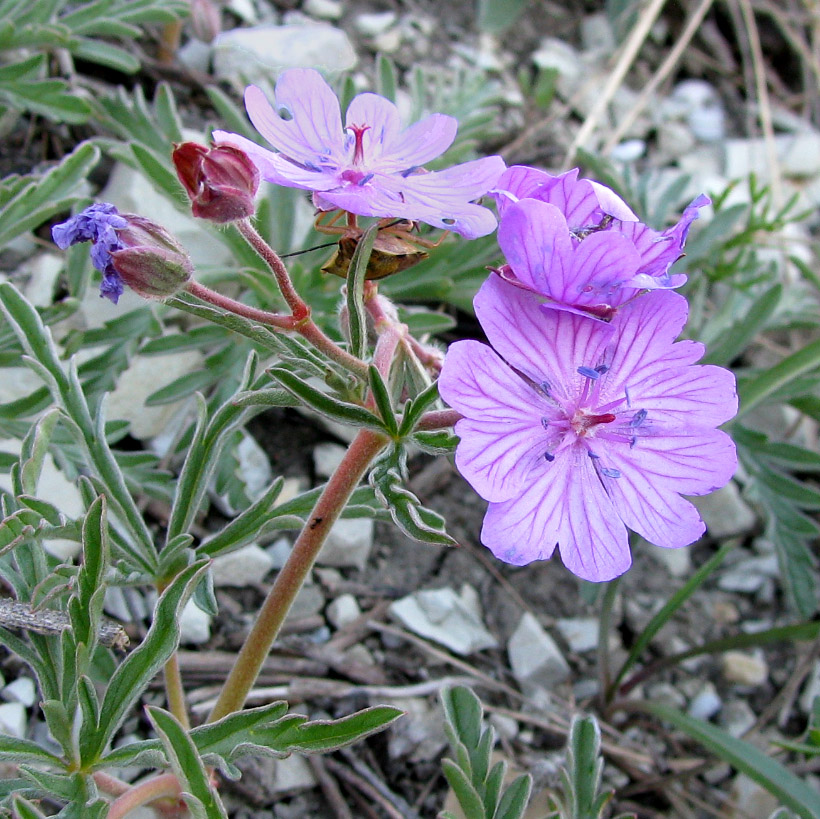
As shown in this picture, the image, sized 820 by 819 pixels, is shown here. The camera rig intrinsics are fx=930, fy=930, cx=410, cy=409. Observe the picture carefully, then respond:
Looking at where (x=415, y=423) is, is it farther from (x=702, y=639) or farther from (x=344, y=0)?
(x=344, y=0)

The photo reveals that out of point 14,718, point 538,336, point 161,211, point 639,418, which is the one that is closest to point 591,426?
point 639,418

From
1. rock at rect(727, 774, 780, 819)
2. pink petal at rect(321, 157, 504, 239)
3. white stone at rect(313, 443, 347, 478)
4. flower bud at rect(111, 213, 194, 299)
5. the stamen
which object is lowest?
rock at rect(727, 774, 780, 819)

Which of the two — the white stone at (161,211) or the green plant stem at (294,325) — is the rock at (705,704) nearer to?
the green plant stem at (294,325)

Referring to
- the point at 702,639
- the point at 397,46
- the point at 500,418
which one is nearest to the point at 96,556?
the point at 500,418

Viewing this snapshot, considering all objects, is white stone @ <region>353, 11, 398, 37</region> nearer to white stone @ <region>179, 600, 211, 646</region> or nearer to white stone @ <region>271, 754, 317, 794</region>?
white stone @ <region>179, 600, 211, 646</region>

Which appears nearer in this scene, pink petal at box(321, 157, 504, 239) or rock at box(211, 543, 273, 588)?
pink petal at box(321, 157, 504, 239)

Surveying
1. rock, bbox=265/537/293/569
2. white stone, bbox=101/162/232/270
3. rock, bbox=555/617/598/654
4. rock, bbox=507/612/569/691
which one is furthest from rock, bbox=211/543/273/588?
white stone, bbox=101/162/232/270

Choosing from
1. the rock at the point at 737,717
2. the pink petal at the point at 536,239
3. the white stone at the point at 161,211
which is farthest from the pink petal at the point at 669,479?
the white stone at the point at 161,211
